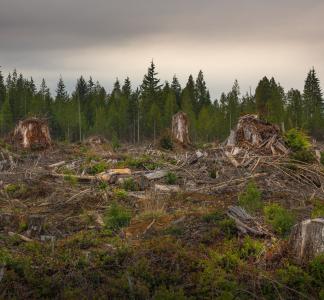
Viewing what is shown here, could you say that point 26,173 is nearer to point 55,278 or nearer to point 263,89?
point 55,278

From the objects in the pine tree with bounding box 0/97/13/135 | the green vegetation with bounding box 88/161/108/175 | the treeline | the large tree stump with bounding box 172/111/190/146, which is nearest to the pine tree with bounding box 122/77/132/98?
the treeline

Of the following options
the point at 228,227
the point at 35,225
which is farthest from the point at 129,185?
the point at 228,227

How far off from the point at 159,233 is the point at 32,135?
65.1 feet

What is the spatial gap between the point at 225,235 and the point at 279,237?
43.5 inches

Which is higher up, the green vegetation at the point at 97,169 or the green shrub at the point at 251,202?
the green vegetation at the point at 97,169

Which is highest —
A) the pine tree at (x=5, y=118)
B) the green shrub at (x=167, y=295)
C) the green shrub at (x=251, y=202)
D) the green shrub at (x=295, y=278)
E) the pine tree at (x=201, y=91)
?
the pine tree at (x=201, y=91)

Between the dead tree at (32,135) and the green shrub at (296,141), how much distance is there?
50.9 feet

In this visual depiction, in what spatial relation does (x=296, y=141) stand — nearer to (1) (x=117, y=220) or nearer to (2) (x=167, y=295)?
(1) (x=117, y=220)

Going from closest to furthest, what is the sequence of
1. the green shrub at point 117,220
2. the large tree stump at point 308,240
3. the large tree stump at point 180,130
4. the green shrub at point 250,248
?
the large tree stump at point 308,240 < the green shrub at point 250,248 < the green shrub at point 117,220 < the large tree stump at point 180,130

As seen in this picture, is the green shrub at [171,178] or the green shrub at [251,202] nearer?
the green shrub at [251,202]

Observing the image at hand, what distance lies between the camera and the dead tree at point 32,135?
2747cm

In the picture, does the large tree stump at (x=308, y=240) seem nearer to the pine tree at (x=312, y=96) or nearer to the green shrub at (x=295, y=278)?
the green shrub at (x=295, y=278)

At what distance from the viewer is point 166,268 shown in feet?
25.1

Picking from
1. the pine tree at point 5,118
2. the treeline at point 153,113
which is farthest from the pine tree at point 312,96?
the pine tree at point 5,118
